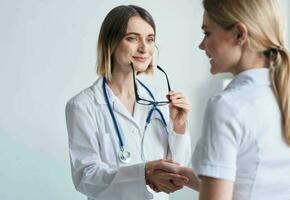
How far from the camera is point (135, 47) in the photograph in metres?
1.62

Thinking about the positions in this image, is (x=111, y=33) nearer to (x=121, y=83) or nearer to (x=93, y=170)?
(x=121, y=83)

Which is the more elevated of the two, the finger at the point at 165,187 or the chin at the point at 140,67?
the chin at the point at 140,67

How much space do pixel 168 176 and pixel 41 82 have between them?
1039mm

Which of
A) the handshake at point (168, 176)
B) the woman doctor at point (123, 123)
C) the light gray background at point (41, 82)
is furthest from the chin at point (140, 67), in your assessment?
the light gray background at point (41, 82)

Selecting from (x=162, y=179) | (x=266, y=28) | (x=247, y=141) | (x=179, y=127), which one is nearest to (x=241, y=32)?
(x=266, y=28)

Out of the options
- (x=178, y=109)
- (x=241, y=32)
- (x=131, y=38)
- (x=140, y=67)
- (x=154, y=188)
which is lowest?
(x=154, y=188)

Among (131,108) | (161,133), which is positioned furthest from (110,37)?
(161,133)

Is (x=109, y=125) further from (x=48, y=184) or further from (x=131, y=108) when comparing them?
(x=48, y=184)

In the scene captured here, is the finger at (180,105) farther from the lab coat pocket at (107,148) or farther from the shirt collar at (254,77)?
the shirt collar at (254,77)

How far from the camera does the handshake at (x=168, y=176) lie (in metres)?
1.29

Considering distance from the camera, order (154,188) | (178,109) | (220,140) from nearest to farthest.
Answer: (220,140) → (154,188) → (178,109)

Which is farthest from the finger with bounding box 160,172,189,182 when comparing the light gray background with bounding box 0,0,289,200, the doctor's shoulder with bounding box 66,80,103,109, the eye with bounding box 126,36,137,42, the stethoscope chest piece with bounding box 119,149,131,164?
the light gray background with bounding box 0,0,289,200

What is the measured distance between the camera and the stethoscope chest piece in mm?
1557

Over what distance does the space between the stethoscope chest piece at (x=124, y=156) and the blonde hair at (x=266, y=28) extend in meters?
0.73
